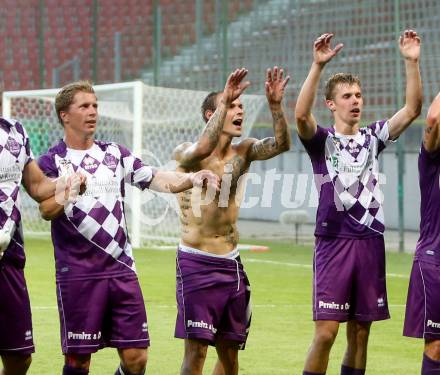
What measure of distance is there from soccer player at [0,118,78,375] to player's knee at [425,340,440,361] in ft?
7.41

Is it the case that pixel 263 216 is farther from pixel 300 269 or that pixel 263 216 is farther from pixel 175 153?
pixel 175 153

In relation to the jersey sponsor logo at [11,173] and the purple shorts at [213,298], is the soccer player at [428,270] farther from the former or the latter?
the jersey sponsor logo at [11,173]

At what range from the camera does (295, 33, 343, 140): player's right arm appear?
6988mm

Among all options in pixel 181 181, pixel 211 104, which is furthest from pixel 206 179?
pixel 211 104

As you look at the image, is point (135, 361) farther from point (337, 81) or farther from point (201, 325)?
point (337, 81)

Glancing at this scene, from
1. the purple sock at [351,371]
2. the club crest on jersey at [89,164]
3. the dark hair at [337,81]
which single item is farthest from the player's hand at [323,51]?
the purple sock at [351,371]

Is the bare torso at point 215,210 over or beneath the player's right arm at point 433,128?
beneath

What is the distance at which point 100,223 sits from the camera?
21.7 feet

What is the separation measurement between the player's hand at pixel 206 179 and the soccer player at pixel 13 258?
0.78m

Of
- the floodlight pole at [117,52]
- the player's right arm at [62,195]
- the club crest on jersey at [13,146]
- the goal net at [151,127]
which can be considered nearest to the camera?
the player's right arm at [62,195]

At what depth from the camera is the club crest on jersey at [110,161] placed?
6.71 meters

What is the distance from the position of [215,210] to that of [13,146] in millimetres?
1481

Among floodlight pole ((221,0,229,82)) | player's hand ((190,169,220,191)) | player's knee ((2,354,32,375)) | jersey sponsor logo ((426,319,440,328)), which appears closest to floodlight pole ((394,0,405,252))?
floodlight pole ((221,0,229,82))

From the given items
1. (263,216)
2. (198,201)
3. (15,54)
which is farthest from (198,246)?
(15,54)
